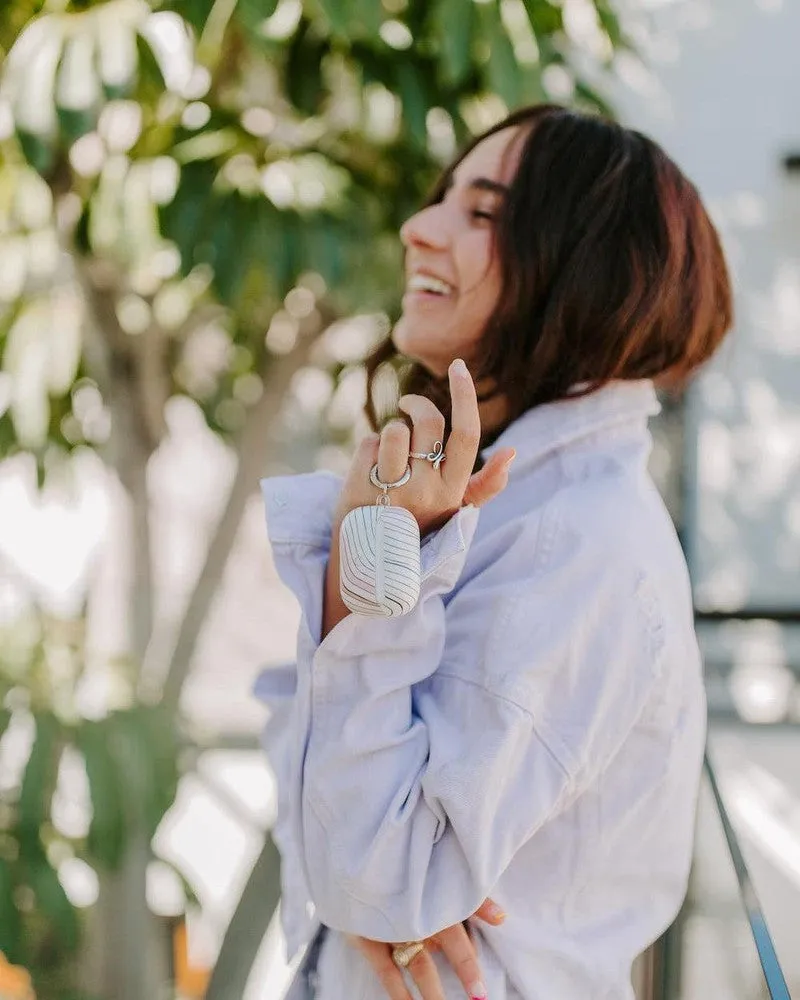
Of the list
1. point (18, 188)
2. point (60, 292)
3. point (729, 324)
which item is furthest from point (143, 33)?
point (729, 324)

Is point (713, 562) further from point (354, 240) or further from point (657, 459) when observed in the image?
point (354, 240)

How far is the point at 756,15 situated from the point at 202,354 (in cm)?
156

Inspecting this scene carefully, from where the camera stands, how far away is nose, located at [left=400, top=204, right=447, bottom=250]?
0.94 metres

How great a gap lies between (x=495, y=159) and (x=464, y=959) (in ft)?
2.08

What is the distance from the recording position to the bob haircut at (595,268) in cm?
86

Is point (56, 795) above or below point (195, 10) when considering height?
below

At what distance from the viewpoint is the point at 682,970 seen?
112 centimetres

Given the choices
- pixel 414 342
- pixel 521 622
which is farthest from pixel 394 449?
pixel 414 342

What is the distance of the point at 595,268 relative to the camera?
863mm

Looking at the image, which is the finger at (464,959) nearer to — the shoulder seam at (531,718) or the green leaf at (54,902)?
the shoulder seam at (531,718)

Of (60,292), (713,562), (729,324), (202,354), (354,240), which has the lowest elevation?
(713,562)

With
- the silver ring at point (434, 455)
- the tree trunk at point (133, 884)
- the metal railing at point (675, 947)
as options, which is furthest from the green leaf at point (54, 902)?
the silver ring at point (434, 455)

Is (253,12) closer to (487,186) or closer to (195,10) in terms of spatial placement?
(195,10)

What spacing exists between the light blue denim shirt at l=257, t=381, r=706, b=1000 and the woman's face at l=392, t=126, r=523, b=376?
119mm
